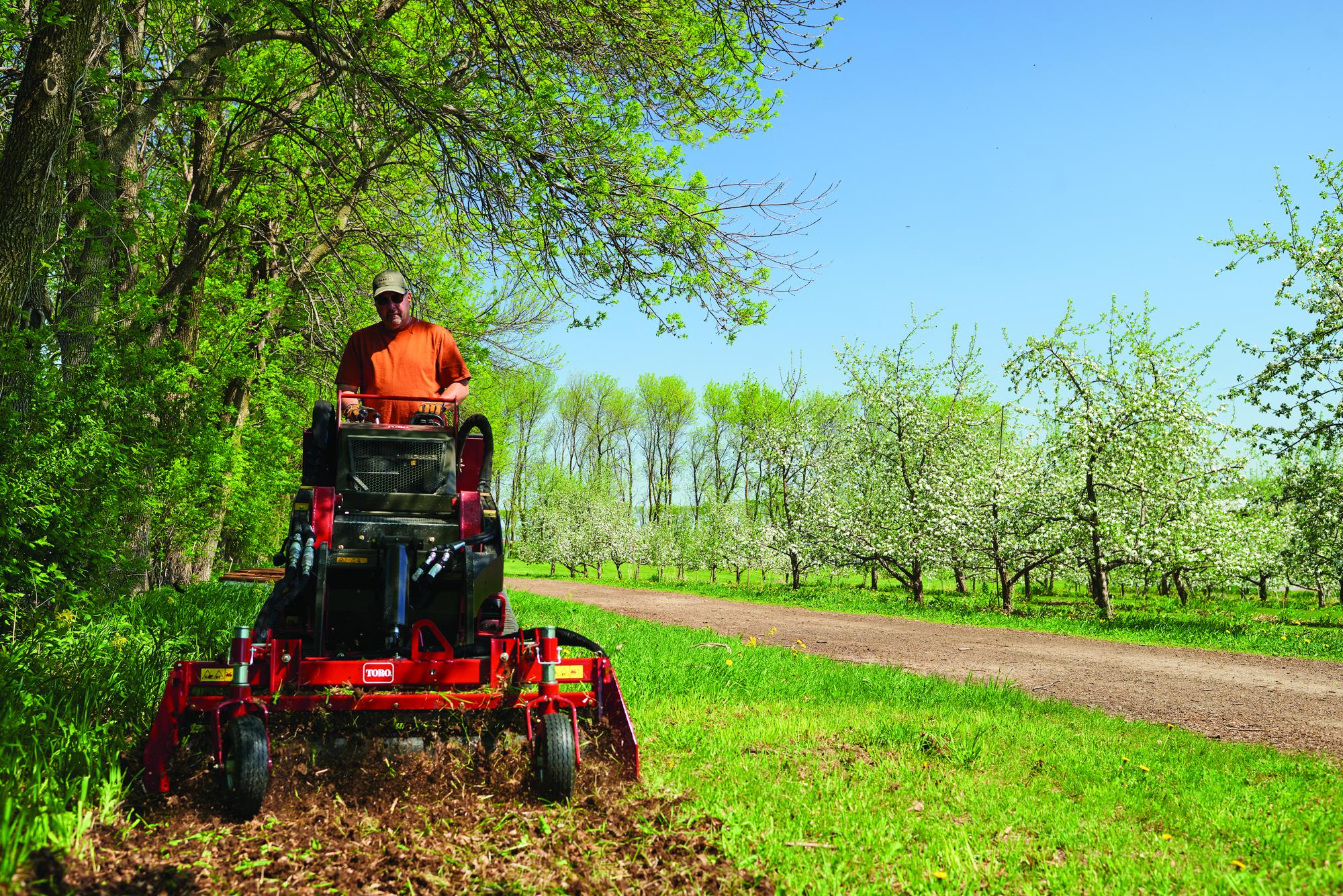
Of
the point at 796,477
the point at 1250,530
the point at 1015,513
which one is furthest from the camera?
the point at 796,477

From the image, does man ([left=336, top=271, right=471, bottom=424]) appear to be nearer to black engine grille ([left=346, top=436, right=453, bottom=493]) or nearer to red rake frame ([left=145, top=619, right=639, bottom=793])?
black engine grille ([left=346, top=436, right=453, bottom=493])

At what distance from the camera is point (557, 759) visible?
439 cm

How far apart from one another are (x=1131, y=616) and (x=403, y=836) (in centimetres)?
2097

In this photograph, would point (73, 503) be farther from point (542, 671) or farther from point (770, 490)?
point (770, 490)

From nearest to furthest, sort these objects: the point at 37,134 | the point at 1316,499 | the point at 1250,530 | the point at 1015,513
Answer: the point at 37,134, the point at 1316,499, the point at 1250,530, the point at 1015,513

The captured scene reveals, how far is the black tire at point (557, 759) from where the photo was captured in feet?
14.4

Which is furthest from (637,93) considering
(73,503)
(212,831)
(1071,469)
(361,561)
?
(1071,469)

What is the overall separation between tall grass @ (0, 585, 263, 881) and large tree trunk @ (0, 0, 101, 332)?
249 centimetres

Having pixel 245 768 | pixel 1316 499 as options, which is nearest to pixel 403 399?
pixel 245 768

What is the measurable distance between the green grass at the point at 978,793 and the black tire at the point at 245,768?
6.73ft

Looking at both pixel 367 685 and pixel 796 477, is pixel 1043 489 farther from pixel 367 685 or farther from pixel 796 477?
pixel 367 685

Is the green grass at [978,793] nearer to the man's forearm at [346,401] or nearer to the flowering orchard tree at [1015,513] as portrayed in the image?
the man's forearm at [346,401]

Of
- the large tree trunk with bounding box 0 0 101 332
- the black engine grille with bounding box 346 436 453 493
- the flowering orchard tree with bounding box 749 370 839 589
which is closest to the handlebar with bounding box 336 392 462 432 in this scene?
the black engine grille with bounding box 346 436 453 493

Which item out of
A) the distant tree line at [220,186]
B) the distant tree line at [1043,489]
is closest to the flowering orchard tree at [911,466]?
the distant tree line at [1043,489]
